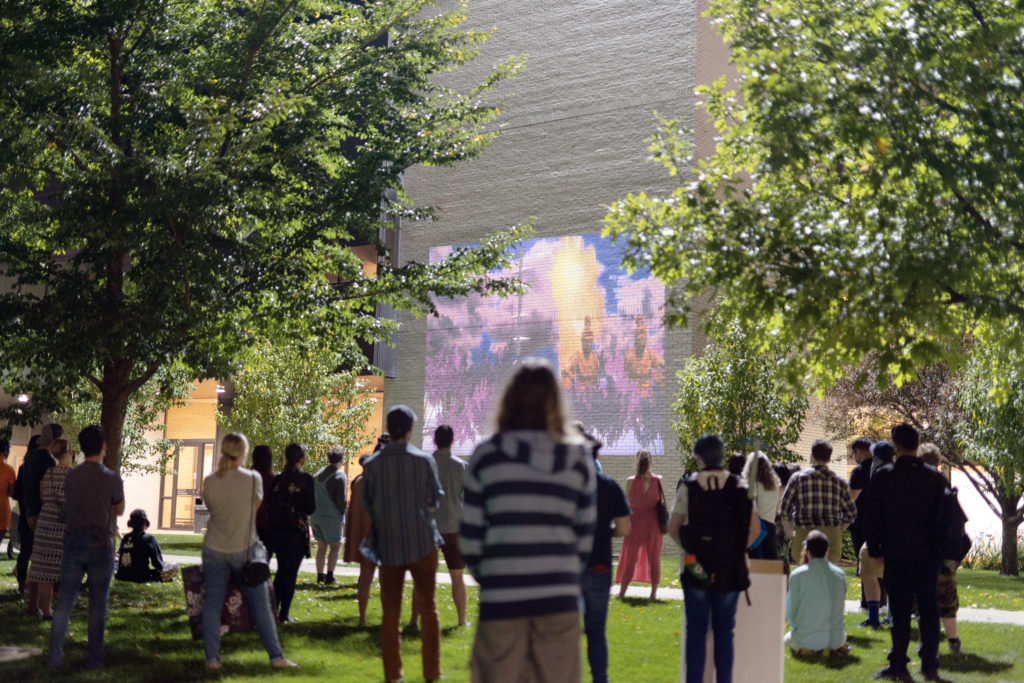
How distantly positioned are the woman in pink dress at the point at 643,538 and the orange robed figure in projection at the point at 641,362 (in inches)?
674

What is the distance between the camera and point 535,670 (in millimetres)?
5000

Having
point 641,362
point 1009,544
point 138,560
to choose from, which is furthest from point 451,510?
point 641,362

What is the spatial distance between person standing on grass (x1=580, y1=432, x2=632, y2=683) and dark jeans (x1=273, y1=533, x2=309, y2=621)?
13.5 ft

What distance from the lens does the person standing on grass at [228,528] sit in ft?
29.1

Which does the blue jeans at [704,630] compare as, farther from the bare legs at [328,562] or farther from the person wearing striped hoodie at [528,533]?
the bare legs at [328,562]

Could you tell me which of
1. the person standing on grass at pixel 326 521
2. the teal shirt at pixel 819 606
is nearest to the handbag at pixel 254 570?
the teal shirt at pixel 819 606

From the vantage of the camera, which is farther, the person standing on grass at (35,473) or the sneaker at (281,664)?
the person standing on grass at (35,473)

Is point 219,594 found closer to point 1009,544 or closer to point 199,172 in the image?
point 199,172

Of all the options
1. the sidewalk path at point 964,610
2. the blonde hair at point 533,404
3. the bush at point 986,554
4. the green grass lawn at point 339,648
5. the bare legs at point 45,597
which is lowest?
the bush at point 986,554

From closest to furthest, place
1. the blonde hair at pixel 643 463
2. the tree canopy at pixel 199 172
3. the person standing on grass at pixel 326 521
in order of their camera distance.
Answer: the tree canopy at pixel 199 172 → the blonde hair at pixel 643 463 → the person standing on grass at pixel 326 521

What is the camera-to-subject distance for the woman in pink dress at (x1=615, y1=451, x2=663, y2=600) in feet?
49.3

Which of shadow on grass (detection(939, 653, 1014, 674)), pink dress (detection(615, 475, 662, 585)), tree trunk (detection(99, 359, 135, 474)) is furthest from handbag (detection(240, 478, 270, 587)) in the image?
pink dress (detection(615, 475, 662, 585))

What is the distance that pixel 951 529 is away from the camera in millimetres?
10172

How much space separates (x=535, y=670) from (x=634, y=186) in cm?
2955
